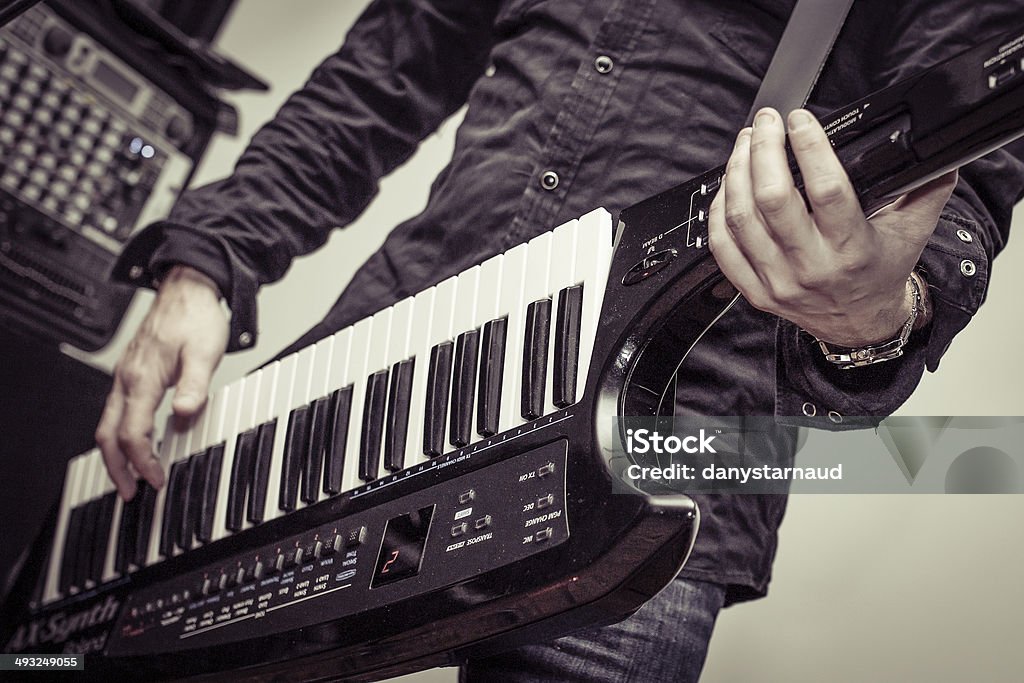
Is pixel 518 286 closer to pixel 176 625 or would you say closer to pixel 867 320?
pixel 867 320

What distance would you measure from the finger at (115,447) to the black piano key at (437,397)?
16.0 inches

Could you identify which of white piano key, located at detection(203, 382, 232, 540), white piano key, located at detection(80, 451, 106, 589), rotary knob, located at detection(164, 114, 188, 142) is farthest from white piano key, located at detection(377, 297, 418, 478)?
rotary knob, located at detection(164, 114, 188, 142)

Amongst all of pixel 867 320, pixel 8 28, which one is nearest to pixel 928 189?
pixel 867 320

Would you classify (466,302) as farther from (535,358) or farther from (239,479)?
(239,479)

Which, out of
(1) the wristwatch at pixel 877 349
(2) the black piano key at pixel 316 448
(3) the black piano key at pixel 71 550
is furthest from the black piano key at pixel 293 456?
(1) the wristwatch at pixel 877 349

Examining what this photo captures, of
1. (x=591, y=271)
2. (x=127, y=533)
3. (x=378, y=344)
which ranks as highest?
(x=591, y=271)

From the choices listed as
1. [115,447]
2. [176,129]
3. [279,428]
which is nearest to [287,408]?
[279,428]

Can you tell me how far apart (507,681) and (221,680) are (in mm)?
229

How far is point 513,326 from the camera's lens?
771 mm

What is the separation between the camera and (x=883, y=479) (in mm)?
754

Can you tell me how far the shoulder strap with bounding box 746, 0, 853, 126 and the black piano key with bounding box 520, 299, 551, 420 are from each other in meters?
0.26

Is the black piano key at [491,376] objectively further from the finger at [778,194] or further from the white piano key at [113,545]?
the white piano key at [113,545]

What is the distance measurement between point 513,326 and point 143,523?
1.54 feet

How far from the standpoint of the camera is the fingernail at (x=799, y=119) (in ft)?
1.96
